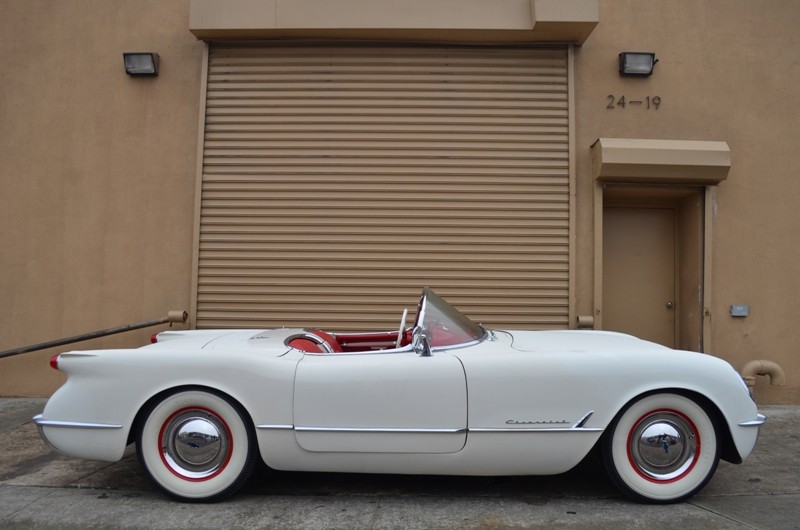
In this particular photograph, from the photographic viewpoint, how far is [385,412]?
325 cm

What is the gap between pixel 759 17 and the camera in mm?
6219

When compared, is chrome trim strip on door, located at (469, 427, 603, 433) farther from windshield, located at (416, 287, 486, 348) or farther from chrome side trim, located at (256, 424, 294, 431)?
chrome side trim, located at (256, 424, 294, 431)

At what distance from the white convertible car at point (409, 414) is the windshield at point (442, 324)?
0.49 feet

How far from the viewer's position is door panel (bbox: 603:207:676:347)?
639cm

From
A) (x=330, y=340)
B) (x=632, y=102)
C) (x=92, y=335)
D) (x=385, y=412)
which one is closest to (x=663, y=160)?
(x=632, y=102)

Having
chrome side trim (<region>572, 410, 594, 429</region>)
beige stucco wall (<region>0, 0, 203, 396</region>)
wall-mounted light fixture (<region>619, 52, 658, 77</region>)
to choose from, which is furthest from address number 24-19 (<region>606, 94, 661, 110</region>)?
beige stucco wall (<region>0, 0, 203, 396</region>)

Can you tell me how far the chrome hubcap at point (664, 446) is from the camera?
328 centimetres

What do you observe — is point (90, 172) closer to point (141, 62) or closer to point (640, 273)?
point (141, 62)

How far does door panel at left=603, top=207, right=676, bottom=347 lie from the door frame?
0.37 feet

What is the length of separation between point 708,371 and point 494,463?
129 centimetres

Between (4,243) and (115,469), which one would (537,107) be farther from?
(4,243)

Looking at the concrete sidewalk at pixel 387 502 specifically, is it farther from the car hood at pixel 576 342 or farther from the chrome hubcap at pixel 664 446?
the car hood at pixel 576 342

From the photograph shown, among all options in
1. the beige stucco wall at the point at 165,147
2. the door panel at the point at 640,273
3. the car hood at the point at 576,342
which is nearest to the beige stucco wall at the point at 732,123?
the beige stucco wall at the point at 165,147

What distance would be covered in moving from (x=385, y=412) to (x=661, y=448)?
1529mm
